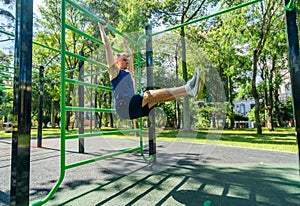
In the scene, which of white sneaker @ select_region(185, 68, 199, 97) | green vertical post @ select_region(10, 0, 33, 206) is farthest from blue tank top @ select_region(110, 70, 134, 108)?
green vertical post @ select_region(10, 0, 33, 206)

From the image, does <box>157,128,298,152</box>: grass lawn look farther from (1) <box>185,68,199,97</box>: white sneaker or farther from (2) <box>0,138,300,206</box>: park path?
(1) <box>185,68,199,97</box>: white sneaker

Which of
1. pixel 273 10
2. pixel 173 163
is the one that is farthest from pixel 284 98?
pixel 173 163

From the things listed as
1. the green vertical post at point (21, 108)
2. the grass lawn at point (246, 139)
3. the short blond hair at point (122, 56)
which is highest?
the short blond hair at point (122, 56)

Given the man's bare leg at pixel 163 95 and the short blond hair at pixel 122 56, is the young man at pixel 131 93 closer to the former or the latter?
the man's bare leg at pixel 163 95

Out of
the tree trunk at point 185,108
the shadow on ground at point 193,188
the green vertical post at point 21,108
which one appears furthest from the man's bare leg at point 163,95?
the tree trunk at point 185,108

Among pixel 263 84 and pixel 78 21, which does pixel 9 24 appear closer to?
pixel 78 21

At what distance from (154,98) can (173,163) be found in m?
1.40

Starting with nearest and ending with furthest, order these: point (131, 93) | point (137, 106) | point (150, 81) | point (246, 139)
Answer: point (137, 106), point (131, 93), point (150, 81), point (246, 139)

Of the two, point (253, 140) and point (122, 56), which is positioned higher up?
point (122, 56)

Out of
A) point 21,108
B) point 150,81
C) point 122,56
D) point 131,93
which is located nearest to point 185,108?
point 150,81

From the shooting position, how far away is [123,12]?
8.25 meters

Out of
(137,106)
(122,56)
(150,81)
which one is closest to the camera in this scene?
(137,106)

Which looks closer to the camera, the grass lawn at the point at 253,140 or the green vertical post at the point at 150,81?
the green vertical post at the point at 150,81

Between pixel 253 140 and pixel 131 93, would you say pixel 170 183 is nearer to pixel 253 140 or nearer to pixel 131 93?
pixel 131 93
